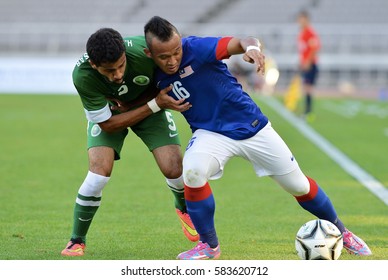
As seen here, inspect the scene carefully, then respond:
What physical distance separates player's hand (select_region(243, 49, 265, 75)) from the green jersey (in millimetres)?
1041

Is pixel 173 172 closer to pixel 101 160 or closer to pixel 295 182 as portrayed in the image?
pixel 101 160

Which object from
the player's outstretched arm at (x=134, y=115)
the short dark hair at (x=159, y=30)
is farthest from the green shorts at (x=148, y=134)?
the short dark hair at (x=159, y=30)

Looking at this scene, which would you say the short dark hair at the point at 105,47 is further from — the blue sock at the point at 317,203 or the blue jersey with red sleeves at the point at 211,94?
the blue sock at the point at 317,203

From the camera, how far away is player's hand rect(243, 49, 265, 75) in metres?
6.68

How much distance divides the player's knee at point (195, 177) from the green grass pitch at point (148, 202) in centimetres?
70

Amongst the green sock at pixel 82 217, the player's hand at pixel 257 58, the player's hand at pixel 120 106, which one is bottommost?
the green sock at pixel 82 217

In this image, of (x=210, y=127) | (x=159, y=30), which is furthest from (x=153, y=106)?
(x=159, y=30)

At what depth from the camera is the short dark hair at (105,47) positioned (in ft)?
23.2

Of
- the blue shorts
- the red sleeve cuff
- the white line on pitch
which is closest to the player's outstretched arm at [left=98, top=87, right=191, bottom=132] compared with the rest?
the red sleeve cuff

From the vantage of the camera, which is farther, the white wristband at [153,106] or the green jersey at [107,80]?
the white wristband at [153,106]

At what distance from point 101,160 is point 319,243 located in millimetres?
1940

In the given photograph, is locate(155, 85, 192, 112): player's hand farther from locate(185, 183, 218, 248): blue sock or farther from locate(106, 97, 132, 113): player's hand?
locate(185, 183, 218, 248): blue sock

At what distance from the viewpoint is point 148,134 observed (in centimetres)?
817

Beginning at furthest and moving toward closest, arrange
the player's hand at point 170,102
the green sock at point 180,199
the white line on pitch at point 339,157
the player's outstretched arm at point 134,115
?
1. the white line on pitch at point 339,157
2. the green sock at point 180,199
3. the player's outstretched arm at point 134,115
4. the player's hand at point 170,102
